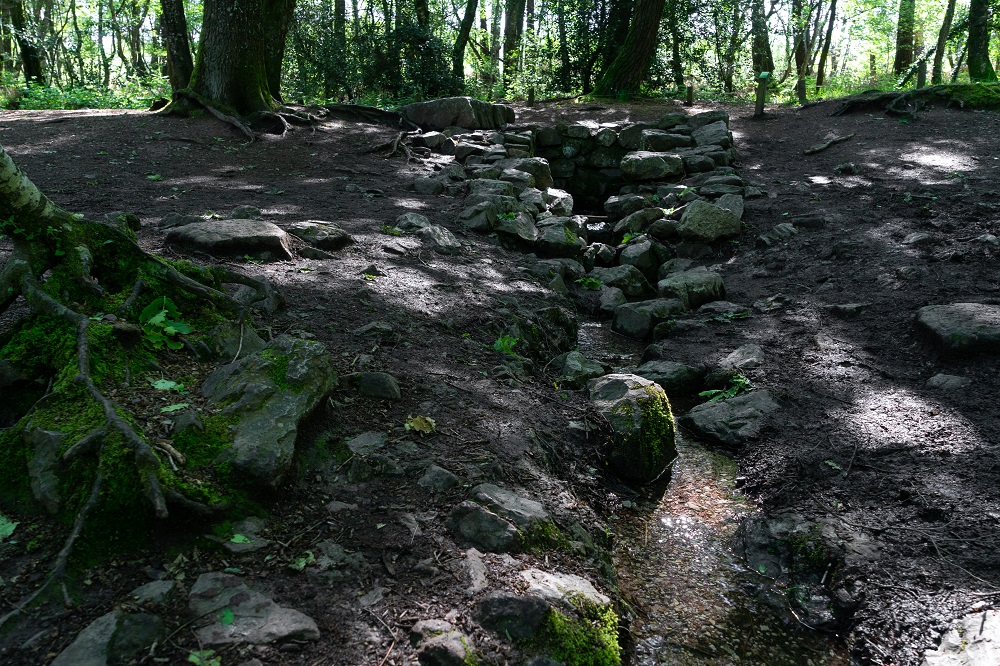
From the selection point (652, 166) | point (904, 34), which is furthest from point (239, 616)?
point (904, 34)

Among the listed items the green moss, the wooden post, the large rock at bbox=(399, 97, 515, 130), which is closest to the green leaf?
the green moss

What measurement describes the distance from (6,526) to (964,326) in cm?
556

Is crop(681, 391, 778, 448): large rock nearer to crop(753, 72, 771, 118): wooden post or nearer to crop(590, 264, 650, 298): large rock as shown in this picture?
crop(590, 264, 650, 298): large rock

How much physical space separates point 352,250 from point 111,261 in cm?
250

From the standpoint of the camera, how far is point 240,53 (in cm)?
1002

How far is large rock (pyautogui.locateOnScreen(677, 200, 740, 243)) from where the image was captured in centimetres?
801

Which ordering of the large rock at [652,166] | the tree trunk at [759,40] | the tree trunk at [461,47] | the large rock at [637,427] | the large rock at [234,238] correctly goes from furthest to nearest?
1. the tree trunk at [759,40]
2. the tree trunk at [461,47]
3. the large rock at [652,166]
4. the large rock at [234,238]
5. the large rock at [637,427]

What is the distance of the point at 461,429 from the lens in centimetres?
354

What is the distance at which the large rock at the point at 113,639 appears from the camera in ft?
6.23

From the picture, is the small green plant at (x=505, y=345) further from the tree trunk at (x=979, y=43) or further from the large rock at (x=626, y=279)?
the tree trunk at (x=979, y=43)

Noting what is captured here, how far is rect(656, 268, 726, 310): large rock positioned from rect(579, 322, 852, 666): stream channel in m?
2.72

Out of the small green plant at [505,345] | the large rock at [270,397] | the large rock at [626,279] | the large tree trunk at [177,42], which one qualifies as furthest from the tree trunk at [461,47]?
the large rock at [270,397]

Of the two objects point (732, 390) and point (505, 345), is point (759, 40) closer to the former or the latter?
point (732, 390)

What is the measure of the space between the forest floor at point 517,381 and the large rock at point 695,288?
0.79 feet
